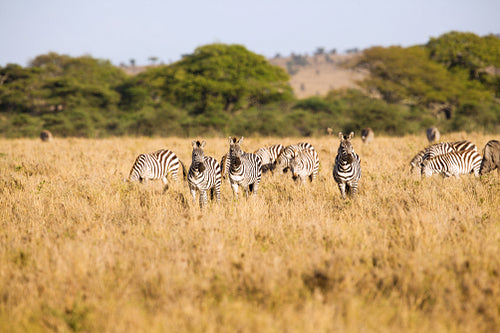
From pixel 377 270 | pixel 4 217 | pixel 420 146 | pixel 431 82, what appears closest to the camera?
pixel 377 270

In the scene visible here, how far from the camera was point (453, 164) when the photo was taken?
10.3 meters

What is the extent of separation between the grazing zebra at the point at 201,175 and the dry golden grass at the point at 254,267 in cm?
55

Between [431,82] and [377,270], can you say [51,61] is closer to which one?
[431,82]

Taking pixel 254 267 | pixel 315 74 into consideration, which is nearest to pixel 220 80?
pixel 254 267

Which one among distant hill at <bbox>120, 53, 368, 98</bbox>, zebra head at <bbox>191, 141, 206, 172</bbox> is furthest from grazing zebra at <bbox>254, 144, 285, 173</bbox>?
distant hill at <bbox>120, 53, 368, 98</bbox>

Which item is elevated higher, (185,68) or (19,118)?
(185,68)

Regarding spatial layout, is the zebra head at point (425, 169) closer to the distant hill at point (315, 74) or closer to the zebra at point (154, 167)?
the zebra at point (154, 167)

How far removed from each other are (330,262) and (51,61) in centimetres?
5925

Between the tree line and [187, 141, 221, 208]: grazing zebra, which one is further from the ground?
the tree line

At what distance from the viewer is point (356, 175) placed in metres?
8.27

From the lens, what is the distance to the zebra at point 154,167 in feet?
34.3

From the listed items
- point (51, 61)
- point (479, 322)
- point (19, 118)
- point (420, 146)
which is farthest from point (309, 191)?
point (51, 61)

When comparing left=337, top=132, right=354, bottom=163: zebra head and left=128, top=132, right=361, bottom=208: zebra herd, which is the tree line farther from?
left=337, top=132, right=354, bottom=163: zebra head

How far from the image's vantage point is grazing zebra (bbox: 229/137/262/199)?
779 centimetres
